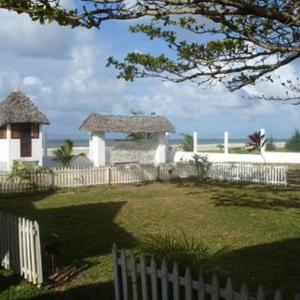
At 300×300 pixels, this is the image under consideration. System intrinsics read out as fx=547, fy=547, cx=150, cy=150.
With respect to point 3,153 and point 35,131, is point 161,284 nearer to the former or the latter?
point 35,131

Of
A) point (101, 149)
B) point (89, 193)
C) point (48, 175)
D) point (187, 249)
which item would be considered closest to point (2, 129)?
point (101, 149)

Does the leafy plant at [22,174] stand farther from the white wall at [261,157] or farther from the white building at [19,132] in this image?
the white wall at [261,157]

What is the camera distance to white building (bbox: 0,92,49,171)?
103ft

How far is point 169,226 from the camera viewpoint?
13586 millimetres

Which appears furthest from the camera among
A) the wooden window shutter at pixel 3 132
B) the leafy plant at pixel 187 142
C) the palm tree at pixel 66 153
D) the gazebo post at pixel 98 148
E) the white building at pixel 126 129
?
the leafy plant at pixel 187 142

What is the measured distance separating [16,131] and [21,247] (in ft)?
78.6

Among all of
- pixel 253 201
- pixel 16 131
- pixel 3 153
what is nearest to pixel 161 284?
pixel 253 201

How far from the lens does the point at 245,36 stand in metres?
8.34

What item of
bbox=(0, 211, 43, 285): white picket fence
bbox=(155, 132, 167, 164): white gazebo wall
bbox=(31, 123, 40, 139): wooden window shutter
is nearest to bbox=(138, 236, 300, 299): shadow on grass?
bbox=(0, 211, 43, 285): white picket fence

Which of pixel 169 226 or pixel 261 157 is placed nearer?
pixel 169 226

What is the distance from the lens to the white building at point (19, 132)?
31.4 m

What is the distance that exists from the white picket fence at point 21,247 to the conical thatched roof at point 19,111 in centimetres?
2266

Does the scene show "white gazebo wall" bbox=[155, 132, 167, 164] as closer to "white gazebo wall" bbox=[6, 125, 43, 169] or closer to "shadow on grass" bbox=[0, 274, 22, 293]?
"white gazebo wall" bbox=[6, 125, 43, 169]

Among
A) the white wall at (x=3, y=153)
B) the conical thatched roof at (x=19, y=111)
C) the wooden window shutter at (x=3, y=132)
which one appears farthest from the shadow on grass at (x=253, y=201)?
the wooden window shutter at (x=3, y=132)
